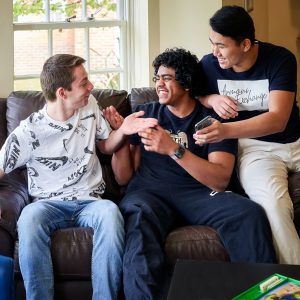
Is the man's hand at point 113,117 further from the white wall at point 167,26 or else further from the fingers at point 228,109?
the white wall at point 167,26

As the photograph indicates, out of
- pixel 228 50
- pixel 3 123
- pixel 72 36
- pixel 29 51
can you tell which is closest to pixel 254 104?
pixel 228 50

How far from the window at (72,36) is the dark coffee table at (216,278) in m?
2.13

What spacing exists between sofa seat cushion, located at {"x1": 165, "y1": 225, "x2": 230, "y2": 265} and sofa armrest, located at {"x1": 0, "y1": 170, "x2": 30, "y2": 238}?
2.11 feet

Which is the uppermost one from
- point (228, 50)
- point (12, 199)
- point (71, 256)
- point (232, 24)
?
point (232, 24)

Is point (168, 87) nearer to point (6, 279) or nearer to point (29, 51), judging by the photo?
point (6, 279)

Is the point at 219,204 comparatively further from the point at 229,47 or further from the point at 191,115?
the point at 229,47

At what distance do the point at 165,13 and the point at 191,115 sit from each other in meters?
1.18

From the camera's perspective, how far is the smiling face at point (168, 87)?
245 cm

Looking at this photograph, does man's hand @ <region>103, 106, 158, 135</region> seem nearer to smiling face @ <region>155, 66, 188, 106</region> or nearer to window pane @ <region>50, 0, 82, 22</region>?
smiling face @ <region>155, 66, 188, 106</region>

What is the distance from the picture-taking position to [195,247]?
215 centimetres

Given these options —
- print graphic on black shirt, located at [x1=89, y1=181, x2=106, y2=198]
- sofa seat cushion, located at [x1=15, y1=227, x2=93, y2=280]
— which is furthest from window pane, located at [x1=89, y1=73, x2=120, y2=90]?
sofa seat cushion, located at [x1=15, y1=227, x2=93, y2=280]

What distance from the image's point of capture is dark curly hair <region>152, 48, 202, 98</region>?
2.46 meters

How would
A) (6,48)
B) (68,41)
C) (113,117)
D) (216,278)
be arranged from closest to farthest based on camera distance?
(216,278) → (113,117) → (6,48) → (68,41)

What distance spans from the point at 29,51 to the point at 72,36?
0.96 ft
